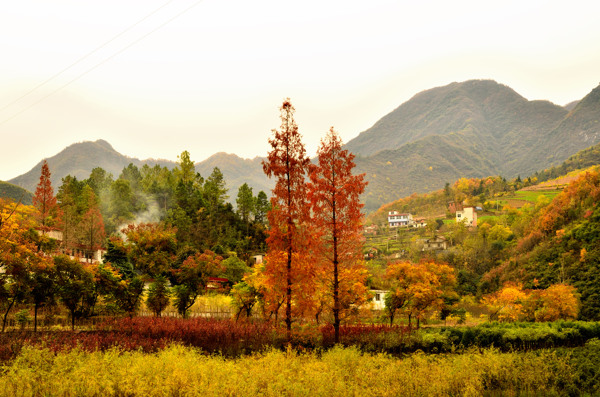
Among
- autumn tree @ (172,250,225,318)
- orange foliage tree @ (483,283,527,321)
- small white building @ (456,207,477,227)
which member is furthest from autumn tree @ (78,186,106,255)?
small white building @ (456,207,477,227)

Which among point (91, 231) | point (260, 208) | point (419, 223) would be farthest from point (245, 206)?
point (419, 223)

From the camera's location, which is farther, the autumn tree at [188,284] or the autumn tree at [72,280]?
the autumn tree at [188,284]

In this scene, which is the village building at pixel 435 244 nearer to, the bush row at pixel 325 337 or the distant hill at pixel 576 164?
the bush row at pixel 325 337

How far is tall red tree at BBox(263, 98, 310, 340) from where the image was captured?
602 inches

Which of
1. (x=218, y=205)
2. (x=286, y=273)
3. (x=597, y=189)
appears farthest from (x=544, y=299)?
(x=218, y=205)

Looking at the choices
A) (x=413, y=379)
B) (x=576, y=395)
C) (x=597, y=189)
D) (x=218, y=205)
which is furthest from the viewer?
(x=218, y=205)

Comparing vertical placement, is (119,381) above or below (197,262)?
below

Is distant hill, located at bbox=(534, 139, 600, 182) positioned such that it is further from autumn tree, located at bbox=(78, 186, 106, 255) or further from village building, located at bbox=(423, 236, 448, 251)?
autumn tree, located at bbox=(78, 186, 106, 255)

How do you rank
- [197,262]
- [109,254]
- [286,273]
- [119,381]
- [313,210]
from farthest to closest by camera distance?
[109,254]
[197,262]
[313,210]
[286,273]
[119,381]

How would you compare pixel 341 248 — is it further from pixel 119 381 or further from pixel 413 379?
pixel 119 381

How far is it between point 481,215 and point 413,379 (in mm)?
91421

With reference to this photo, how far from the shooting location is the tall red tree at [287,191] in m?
15.3

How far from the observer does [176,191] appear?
58156mm

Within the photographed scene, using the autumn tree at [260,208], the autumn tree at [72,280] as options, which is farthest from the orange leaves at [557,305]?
the autumn tree at [260,208]
